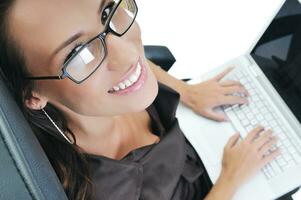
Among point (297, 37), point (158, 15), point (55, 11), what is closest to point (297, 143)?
point (297, 37)

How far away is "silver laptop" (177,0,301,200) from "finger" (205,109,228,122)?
0.01 metres

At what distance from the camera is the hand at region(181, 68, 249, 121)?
1.02m

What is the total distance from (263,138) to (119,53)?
1.54ft

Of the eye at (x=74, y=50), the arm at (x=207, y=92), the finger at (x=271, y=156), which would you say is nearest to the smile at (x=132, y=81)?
the eye at (x=74, y=50)

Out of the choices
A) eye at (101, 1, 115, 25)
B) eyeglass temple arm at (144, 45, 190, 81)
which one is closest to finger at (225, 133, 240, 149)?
eyeglass temple arm at (144, 45, 190, 81)

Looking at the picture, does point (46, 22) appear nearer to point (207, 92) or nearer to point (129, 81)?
point (129, 81)

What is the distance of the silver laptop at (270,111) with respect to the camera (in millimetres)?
912

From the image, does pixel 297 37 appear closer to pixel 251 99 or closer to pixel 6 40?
pixel 251 99

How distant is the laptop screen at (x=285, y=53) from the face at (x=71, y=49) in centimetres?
39

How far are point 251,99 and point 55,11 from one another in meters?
0.63

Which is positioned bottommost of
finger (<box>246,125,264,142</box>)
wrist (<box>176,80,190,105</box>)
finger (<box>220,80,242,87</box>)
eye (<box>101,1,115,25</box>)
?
finger (<box>246,125,264,142</box>)

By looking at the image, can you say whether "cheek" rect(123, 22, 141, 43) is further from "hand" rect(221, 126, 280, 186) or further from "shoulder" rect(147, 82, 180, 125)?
"hand" rect(221, 126, 280, 186)

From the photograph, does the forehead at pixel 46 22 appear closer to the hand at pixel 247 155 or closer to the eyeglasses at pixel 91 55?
the eyeglasses at pixel 91 55

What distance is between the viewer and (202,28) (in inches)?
60.9
